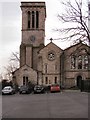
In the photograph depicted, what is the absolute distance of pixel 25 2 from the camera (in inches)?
3696

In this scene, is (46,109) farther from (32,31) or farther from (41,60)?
(32,31)

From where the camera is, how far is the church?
281 ft

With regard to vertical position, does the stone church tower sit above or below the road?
above

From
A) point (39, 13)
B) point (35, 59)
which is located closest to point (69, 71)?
point (35, 59)

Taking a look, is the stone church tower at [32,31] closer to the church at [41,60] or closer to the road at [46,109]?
the church at [41,60]

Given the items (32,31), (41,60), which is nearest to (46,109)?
(41,60)

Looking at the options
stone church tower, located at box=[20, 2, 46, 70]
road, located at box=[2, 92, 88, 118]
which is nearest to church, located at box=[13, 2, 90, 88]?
stone church tower, located at box=[20, 2, 46, 70]

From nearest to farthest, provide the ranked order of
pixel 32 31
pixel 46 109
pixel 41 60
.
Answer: pixel 46 109 < pixel 41 60 < pixel 32 31

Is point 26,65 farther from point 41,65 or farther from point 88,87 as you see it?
point 88,87

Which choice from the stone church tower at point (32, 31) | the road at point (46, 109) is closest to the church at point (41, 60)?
the stone church tower at point (32, 31)

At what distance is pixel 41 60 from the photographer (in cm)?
8875

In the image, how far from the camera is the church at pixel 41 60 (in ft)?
281

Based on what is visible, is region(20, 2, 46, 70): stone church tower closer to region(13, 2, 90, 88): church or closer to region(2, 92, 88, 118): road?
region(13, 2, 90, 88): church

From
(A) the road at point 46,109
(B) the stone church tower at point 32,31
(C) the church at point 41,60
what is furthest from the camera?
(B) the stone church tower at point 32,31
